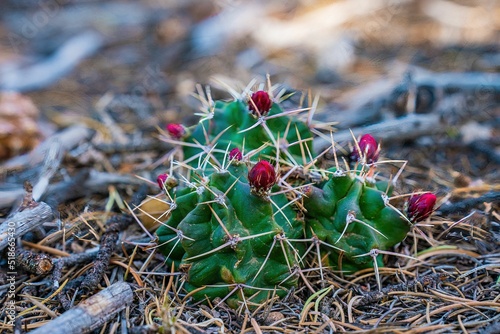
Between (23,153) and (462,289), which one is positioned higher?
(23,153)

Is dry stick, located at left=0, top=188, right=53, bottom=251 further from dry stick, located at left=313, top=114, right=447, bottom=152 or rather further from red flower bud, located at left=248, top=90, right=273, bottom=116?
dry stick, located at left=313, top=114, right=447, bottom=152

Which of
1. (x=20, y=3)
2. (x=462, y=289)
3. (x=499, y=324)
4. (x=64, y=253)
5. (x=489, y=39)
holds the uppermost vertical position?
(x=20, y=3)

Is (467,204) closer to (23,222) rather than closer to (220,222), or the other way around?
(220,222)

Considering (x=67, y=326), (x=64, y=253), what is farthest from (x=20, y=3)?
(x=67, y=326)

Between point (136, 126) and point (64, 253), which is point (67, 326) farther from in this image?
point (136, 126)

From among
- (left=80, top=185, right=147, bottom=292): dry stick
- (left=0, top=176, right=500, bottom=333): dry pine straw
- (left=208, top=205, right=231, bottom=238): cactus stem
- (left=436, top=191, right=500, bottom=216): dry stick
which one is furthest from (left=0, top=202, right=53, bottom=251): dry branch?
(left=436, top=191, right=500, bottom=216): dry stick

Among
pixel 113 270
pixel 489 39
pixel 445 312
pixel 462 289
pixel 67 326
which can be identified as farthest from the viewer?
pixel 489 39

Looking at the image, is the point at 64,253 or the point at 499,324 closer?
the point at 499,324
